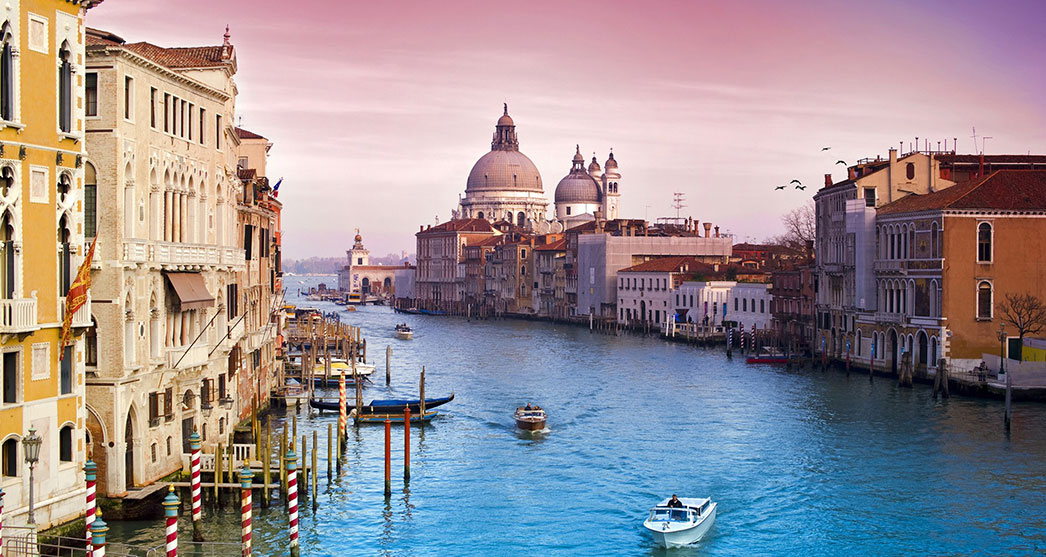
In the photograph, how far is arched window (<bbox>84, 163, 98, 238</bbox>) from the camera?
13297 mm

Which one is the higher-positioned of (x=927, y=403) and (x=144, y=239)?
(x=144, y=239)

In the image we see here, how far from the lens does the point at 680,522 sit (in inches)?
575

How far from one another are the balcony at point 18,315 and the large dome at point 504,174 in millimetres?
90421

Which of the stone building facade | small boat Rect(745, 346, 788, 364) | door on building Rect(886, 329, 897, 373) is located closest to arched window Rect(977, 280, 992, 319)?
door on building Rect(886, 329, 897, 373)

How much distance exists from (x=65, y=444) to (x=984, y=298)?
21968mm

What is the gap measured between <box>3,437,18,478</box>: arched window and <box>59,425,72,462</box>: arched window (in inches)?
27.3

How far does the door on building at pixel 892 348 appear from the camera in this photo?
100 ft

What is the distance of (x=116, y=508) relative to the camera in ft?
43.7

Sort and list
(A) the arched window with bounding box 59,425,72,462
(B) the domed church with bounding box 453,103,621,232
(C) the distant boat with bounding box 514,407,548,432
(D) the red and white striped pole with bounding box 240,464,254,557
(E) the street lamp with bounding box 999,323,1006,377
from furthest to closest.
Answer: (B) the domed church with bounding box 453,103,621,232, (E) the street lamp with bounding box 999,323,1006,377, (C) the distant boat with bounding box 514,407,548,432, (D) the red and white striped pole with bounding box 240,464,254,557, (A) the arched window with bounding box 59,425,72,462

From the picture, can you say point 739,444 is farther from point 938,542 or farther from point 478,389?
point 478,389

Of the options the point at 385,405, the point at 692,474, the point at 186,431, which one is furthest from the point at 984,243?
the point at 186,431

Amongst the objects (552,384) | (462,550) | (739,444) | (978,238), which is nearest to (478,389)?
(552,384)

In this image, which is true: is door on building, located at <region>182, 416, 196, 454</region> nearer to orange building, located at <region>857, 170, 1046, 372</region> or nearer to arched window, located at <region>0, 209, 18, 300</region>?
arched window, located at <region>0, 209, 18, 300</region>

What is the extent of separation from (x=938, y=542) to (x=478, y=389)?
16.5 m
